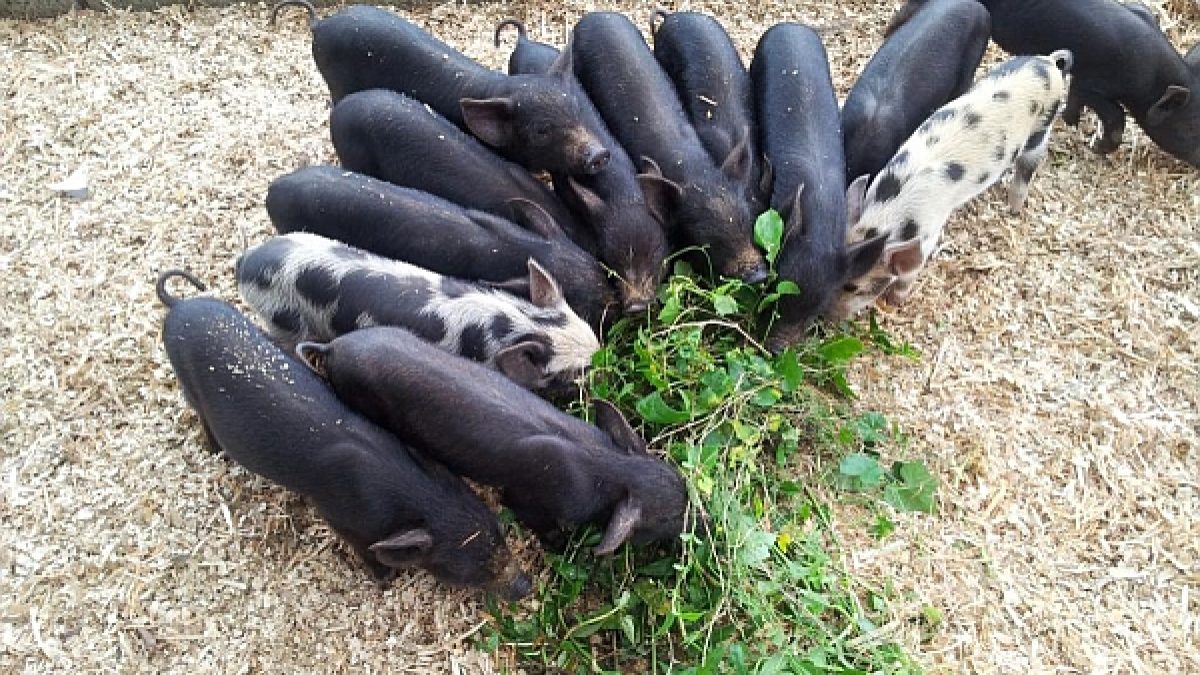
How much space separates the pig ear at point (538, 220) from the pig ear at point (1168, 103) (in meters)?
2.52

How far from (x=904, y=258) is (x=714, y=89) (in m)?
0.94

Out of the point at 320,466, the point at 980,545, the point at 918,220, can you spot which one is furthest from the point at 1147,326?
the point at 320,466

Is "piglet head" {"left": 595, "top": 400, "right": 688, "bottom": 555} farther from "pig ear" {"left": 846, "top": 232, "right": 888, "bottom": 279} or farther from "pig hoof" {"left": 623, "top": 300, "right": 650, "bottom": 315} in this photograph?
"pig ear" {"left": 846, "top": 232, "right": 888, "bottom": 279}

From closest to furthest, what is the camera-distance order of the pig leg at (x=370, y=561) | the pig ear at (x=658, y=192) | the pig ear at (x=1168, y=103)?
the pig leg at (x=370, y=561), the pig ear at (x=658, y=192), the pig ear at (x=1168, y=103)

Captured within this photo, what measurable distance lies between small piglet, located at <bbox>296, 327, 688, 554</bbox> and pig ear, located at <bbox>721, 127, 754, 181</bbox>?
1.04 meters

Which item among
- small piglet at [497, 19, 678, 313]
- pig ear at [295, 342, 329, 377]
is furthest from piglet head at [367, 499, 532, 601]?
small piglet at [497, 19, 678, 313]

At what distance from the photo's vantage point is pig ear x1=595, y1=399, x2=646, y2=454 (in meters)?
3.05

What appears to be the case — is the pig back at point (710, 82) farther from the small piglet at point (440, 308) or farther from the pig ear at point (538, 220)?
the small piglet at point (440, 308)

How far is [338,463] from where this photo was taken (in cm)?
291

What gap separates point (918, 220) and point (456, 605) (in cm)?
200

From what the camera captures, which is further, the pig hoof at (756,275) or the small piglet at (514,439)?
the pig hoof at (756,275)

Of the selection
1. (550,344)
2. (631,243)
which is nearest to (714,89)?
(631,243)

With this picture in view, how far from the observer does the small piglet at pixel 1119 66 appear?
14.0ft

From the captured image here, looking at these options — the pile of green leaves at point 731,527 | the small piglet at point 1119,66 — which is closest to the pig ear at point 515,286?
the pile of green leaves at point 731,527
